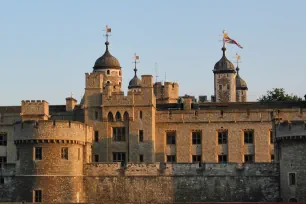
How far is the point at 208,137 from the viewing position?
86688 millimetres

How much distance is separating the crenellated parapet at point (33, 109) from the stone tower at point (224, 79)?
47873 mm

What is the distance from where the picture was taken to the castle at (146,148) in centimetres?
7356

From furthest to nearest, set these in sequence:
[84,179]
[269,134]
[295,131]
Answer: [269,134], [84,179], [295,131]

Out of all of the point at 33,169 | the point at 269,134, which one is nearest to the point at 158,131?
the point at 269,134

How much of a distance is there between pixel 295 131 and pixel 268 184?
620cm

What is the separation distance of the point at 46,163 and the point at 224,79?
6181 cm

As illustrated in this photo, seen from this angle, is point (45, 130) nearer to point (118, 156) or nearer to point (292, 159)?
point (118, 156)

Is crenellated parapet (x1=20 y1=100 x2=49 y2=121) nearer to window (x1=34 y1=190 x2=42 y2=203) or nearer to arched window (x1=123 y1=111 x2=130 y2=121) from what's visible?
arched window (x1=123 y1=111 x2=130 y2=121)

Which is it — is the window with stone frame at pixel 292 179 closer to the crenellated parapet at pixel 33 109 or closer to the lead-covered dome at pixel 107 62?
the crenellated parapet at pixel 33 109

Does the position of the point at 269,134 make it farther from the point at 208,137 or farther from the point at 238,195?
the point at 238,195

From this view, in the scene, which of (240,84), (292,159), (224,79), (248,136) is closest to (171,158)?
(248,136)

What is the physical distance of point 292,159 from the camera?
7175 centimetres

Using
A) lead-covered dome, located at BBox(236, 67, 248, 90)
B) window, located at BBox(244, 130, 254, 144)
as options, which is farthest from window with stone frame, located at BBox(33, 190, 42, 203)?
lead-covered dome, located at BBox(236, 67, 248, 90)

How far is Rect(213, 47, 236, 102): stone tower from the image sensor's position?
129125 mm
